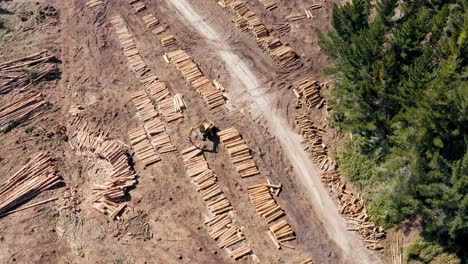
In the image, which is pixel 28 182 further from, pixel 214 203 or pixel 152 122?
pixel 214 203

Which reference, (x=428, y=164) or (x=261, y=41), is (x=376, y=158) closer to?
(x=428, y=164)

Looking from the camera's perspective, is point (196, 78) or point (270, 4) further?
point (270, 4)

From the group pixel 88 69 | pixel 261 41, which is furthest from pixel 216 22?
pixel 88 69

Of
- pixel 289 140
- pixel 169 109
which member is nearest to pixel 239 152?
pixel 289 140

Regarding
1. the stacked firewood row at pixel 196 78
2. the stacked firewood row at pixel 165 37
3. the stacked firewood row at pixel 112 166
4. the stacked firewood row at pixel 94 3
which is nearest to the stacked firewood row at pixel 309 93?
the stacked firewood row at pixel 196 78

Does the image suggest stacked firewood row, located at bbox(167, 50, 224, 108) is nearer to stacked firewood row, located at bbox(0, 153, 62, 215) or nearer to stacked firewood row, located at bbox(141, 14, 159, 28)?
stacked firewood row, located at bbox(141, 14, 159, 28)

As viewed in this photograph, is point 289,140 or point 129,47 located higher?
point 129,47
